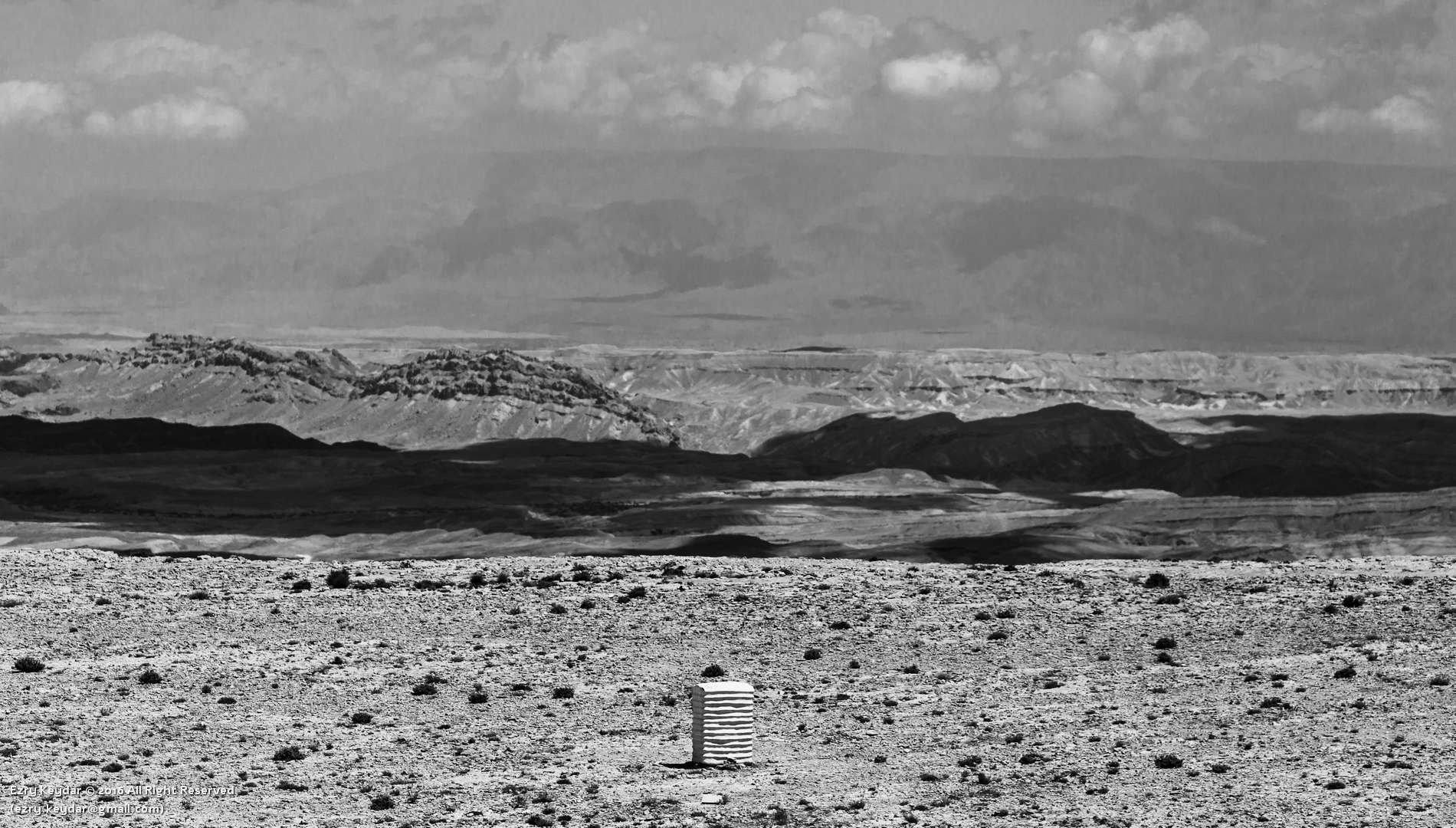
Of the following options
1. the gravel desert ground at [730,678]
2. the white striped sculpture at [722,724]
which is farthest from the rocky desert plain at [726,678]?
the white striped sculpture at [722,724]

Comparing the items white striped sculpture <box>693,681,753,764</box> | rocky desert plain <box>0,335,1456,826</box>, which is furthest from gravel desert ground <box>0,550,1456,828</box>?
white striped sculpture <box>693,681,753,764</box>

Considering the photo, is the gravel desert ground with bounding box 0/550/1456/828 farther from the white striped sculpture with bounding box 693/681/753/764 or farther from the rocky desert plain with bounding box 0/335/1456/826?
the white striped sculpture with bounding box 693/681/753/764

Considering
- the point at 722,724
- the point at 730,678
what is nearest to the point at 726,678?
the point at 730,678

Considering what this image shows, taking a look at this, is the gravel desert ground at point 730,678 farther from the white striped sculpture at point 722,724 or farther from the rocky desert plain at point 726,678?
the white striped sculpture at point 722,724

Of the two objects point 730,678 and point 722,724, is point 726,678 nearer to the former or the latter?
point 730,678

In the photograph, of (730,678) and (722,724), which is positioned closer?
(722,724)
